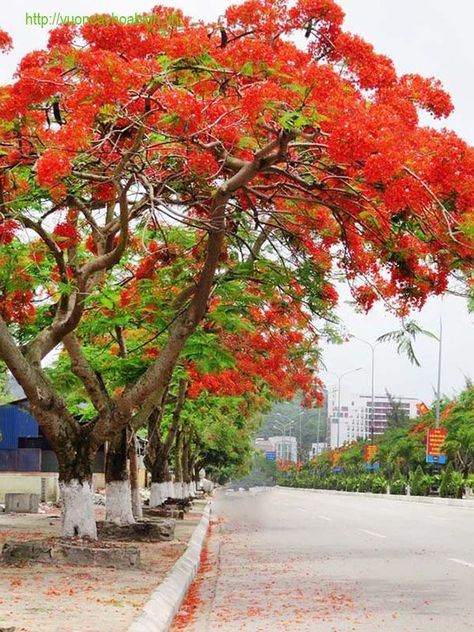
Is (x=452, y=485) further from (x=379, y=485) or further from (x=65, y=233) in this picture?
(x=65, y=233)

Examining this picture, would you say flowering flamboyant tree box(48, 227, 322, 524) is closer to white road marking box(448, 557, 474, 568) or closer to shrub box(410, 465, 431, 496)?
white road marking box(448, 557, 474, 568)

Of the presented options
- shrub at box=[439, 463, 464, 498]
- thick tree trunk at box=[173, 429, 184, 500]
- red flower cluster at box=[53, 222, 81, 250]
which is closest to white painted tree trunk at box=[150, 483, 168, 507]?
thick tree trunk at box=[173, 429, 184, 500]

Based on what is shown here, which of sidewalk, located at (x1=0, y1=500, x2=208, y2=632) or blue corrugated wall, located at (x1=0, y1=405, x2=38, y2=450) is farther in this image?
blue corrugated wall, located at (x1=0, y1=405, x2=38, y2=450)

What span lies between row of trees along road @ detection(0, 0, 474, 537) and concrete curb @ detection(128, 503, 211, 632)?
147 centimetres

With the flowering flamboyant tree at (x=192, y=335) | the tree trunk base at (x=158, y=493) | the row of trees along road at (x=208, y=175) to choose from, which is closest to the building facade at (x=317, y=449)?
the tree trunk base at (x=158, y=493)

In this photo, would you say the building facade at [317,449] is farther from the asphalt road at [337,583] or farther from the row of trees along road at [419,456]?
the asphalt road at [337,583]

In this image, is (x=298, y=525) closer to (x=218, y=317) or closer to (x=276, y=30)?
(x=218, y=317)

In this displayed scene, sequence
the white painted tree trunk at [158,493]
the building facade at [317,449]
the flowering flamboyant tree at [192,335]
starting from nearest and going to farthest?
the flowering flamboyant tree at [192,335], the white painted tree trunk at [158,493], the building facade at [317,449]

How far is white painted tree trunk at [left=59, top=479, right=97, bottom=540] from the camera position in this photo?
13695 millimetres

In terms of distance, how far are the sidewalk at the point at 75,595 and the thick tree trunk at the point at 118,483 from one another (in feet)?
7.51

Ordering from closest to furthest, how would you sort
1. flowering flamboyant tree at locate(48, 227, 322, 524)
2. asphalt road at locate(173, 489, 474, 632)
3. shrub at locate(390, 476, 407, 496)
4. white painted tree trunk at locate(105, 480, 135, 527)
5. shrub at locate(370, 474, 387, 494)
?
1. asphalt road at locate(173, 489, 474, 632)
2. flowering flamboyant tree at locate(48, 227, 322, 524)
3. white painted tree trunk at locate(105, 480, 135, 527)
4. shrub at locate(390, 476, 407, 496)
5. shrub at locate(370, 474, 387, 494)

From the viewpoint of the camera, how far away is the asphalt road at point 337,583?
9.59 m

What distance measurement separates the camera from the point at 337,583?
42.7 ft

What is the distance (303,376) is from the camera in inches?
1015
